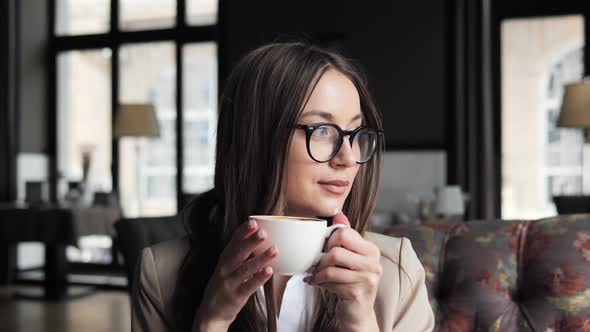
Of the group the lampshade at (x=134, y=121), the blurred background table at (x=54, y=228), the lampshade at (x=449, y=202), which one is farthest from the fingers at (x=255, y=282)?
the lampshade at (x=134, y=121)

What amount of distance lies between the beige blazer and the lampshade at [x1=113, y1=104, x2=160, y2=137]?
512cm

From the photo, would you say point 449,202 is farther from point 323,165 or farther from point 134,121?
point 323,165

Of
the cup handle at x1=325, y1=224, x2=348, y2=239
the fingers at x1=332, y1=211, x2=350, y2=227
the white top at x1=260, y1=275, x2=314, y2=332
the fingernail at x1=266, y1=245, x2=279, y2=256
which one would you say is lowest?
the white top at x1=260, y1=275, x2=314, y2=332

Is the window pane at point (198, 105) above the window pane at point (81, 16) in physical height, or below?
below

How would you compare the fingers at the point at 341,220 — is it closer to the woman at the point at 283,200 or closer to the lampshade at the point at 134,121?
the woman at the point at 283,200

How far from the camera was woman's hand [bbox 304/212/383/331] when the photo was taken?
2.87 feet

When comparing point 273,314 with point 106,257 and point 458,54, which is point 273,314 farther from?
point 106,257

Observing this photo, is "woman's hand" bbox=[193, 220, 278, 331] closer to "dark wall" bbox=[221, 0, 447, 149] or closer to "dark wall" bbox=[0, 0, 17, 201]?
"dark wall" bbox=[221, 0, 447, 149]

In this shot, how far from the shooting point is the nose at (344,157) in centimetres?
106

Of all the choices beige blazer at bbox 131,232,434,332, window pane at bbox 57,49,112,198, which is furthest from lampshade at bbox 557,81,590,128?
window pane at bbox 57,49,112,198

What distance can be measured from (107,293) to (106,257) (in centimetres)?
97

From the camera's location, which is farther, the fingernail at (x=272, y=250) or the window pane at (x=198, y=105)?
the window pane at (x=198, y=105)

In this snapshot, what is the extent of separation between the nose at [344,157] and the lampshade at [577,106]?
13.8 ft

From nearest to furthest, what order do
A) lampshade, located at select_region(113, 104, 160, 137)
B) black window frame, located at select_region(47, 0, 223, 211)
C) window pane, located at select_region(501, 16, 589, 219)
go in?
lampshade, located at select_region(113, 104, 160, 137)
window pane, located at select_region(501, 16, 589, 219)
black window frame, located at select_region(47, 0, 223, 211)
